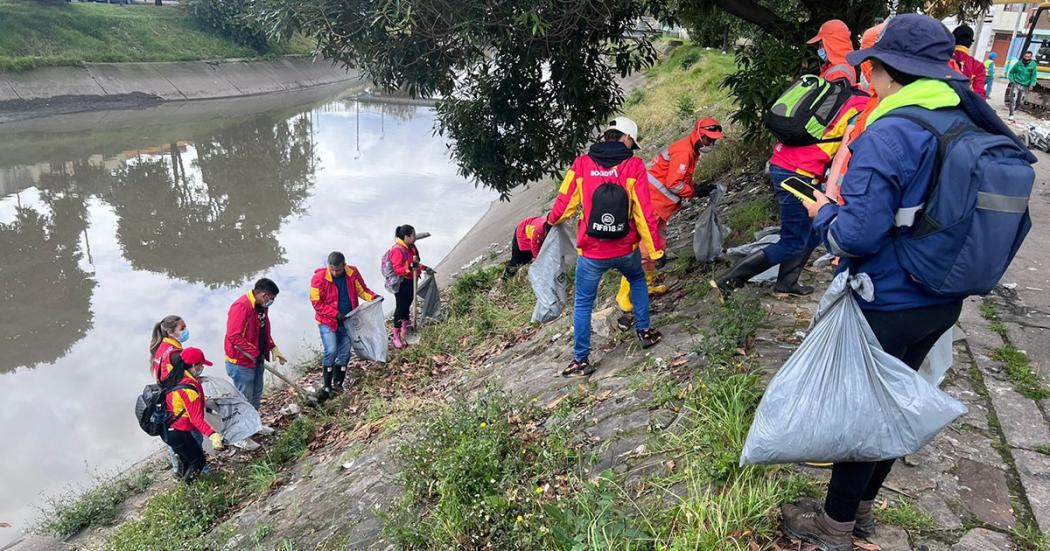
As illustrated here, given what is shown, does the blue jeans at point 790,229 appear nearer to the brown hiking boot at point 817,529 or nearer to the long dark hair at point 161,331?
the brown hiking boot at point 817,529

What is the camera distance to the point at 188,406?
5695 mm

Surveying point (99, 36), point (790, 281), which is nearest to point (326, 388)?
point (790, 281)

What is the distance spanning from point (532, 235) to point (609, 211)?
1.20m

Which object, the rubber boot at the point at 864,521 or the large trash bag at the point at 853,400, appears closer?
the large trash bag at the point at 853,400

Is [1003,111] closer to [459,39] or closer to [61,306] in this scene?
[459,39]

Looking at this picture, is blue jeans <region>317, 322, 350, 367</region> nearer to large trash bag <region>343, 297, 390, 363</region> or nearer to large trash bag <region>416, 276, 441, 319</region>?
large trash bag <region>343, 297, 390, 363</region>

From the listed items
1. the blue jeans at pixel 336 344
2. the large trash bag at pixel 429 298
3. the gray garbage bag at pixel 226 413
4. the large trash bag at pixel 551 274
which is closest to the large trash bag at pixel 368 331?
the blue jeans at pixel 336 344

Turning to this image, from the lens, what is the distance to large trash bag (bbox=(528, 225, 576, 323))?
5.16 m

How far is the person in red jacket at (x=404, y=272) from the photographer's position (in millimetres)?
8453

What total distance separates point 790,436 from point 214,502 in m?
5.24

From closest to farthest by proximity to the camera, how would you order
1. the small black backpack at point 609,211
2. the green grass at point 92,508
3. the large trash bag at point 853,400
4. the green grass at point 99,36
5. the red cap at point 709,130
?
1. the large trash bag at point 853,400
2. the small black backpack at point 609,211
3. the red cap at point 709,130
4. the green grass at point 92,508
5. the green grass at point 99,36

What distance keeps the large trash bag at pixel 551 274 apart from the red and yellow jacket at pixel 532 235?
102mm

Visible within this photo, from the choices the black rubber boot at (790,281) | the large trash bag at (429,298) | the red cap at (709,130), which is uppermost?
the red cap at (709,130)

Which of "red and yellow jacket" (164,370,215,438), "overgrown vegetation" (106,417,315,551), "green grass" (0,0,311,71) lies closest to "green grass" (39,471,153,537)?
"overgrown vegetation" (106,417,315,551)
